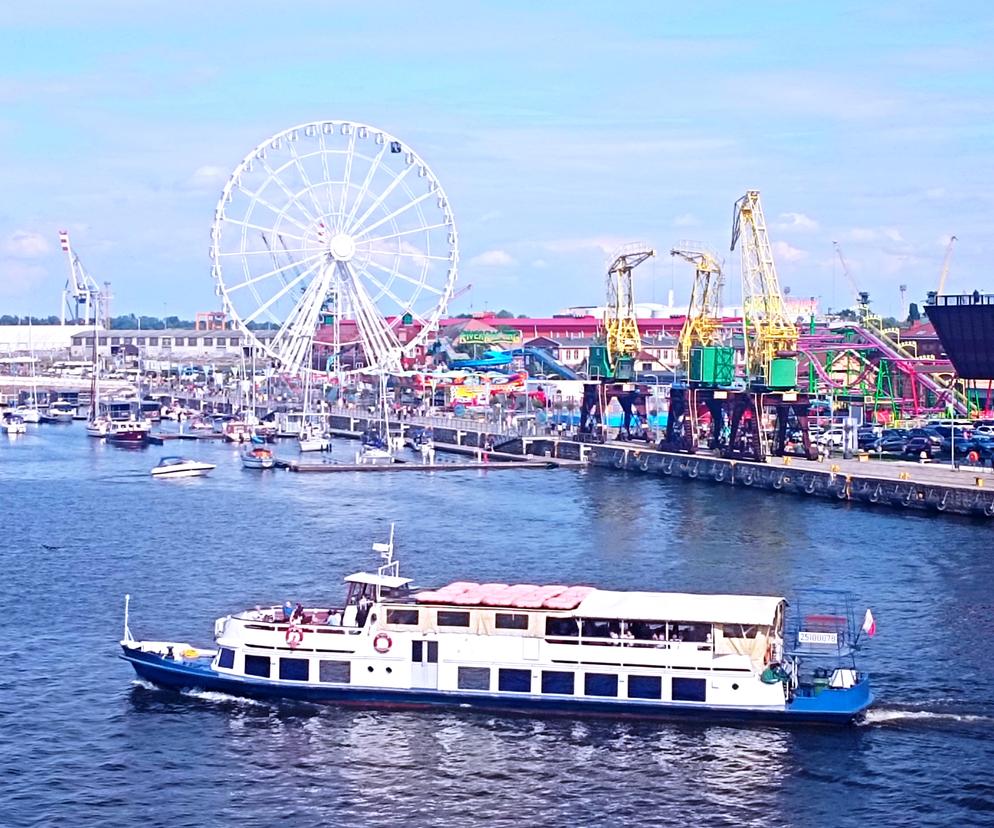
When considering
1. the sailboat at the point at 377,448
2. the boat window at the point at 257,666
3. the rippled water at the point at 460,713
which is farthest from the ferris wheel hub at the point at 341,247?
the boat window at the point at 257,666

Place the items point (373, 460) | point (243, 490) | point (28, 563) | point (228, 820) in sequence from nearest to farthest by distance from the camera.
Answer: point (228, 820) → point (28, 563) → point (243, 490) → point (373, 460)

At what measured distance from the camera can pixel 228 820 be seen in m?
34.2

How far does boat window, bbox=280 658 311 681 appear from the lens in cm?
4188

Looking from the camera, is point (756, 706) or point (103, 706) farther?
point (103, 706)

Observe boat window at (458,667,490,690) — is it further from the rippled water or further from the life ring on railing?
the life ring on railing

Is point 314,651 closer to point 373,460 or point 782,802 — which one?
point 782,802

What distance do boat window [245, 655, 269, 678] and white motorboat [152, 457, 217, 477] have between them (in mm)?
64106

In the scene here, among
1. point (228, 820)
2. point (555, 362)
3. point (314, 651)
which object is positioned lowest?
point (228, 820)

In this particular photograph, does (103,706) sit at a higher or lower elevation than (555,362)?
lower

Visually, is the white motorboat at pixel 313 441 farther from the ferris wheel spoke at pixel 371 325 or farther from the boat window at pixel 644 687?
the boat window at pixel 644 687

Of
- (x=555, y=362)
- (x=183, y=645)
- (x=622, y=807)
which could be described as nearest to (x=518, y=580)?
(x=183, y=645)

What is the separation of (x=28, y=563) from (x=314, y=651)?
27.7 metres

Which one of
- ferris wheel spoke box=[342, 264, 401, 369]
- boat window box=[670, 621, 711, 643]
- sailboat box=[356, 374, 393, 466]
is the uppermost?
ferris wheel spoke box=[342, 264, 401, 369]

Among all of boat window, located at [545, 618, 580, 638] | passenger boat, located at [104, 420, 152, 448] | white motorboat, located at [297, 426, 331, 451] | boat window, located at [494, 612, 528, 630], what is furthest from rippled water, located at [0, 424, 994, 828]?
passenger boat, located at [104, 420, 152, 448]
